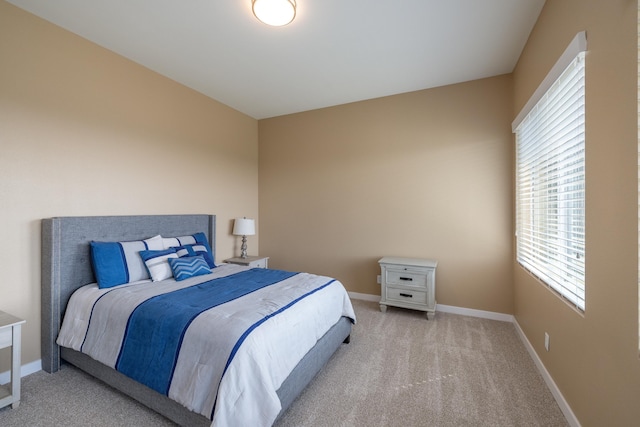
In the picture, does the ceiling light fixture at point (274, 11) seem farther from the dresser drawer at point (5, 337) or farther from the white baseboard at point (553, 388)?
the white baseboard at point (553, 388)

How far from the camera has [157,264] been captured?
2586 mm

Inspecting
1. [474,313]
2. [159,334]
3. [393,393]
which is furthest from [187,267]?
[474,313]

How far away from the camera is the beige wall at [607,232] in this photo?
1.13 m

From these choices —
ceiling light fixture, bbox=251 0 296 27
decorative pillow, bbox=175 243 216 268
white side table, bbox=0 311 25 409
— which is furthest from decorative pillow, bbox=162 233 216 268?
ceiling light fixture, bbox=251 0 296 27

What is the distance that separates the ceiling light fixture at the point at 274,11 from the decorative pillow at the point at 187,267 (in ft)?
7.35

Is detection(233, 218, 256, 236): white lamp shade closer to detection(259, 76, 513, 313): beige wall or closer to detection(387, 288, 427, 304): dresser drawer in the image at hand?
detection(259, 76, 513, 313): beige wall

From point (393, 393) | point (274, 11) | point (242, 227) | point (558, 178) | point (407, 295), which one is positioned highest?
point (274, 11)

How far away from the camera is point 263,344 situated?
59.6 inches

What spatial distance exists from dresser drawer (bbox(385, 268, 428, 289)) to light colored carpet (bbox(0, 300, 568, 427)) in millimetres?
684

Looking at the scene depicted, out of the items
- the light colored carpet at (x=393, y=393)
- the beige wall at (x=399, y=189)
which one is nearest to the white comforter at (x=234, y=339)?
the light colored carpet at (x=393, y=393)

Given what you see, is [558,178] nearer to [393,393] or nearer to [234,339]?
[393,393]

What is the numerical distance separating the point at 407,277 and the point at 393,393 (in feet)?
5.07

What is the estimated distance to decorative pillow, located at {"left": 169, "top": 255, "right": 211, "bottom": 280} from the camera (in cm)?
260

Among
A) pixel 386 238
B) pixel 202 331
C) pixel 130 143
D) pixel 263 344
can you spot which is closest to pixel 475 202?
pixel 386 238
